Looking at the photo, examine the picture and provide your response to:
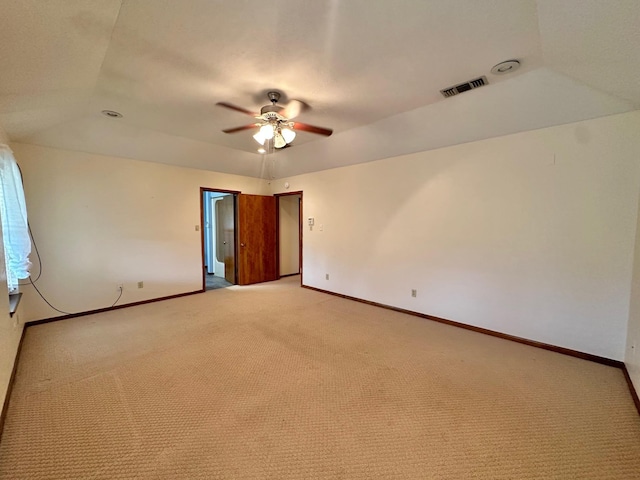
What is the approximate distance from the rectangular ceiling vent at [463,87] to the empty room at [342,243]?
3 cm

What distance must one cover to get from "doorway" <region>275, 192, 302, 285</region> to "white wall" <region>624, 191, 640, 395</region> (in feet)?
17.4

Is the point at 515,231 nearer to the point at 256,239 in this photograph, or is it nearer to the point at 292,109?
the point at 292,109

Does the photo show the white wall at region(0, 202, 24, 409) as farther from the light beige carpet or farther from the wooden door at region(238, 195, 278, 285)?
the wooden door at region(238, 195, 278, 285)

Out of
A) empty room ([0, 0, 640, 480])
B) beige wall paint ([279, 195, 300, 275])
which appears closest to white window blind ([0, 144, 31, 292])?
empty room ([0, 0, 640, 480])

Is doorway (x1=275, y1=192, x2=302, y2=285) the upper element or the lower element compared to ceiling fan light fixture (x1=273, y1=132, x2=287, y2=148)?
lower

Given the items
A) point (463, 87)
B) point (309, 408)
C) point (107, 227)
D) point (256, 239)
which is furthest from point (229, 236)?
point (463, 87)

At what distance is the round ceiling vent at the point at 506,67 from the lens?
6.92 feet

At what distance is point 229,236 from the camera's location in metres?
6.09

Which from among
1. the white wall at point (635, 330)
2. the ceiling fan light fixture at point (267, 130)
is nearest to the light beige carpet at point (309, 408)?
the white wall at point (635, 330)

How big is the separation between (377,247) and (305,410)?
292 centimetres

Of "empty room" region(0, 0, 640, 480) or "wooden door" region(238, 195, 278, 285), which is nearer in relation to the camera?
"empty room" region(0, 0, 640, 480)

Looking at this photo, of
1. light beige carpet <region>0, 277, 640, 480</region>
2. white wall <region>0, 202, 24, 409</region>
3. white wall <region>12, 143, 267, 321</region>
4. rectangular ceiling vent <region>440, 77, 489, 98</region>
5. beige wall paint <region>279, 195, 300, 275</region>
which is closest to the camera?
light beige carpet <region>0, 277, 640, 480</region>

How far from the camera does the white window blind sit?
96.7 inches

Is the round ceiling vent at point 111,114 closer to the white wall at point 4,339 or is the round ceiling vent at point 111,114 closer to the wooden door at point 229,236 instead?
the white wall at point 4,339
